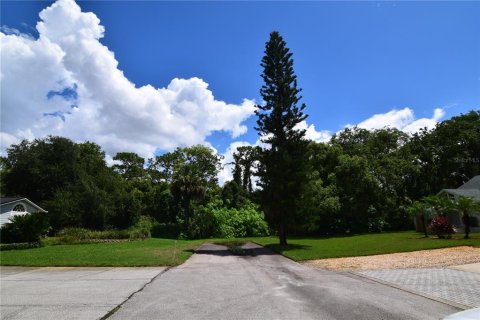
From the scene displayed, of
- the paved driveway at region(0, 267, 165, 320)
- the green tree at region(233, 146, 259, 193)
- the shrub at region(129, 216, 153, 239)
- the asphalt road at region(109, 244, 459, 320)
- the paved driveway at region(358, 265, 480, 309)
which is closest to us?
the asphalt road at region(109, 244, 459, 320)

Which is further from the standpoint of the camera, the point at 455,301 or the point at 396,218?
the point at 396,218

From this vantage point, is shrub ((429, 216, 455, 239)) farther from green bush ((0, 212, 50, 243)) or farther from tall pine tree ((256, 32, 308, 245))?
green bush ((0, 212, 50, 243))

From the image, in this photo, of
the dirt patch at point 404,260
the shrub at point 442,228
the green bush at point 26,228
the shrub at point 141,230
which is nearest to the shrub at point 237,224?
the shrub at point 141,230

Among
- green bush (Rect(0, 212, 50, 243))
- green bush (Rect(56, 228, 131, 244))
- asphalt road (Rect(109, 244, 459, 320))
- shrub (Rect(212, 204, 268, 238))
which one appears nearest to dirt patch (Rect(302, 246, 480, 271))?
asphalt road (Rect(109, 244, 459, 320))

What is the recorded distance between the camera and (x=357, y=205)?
35125 millimetres

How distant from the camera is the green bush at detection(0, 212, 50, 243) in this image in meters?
22.6

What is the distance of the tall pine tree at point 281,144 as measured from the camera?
72.1 feet

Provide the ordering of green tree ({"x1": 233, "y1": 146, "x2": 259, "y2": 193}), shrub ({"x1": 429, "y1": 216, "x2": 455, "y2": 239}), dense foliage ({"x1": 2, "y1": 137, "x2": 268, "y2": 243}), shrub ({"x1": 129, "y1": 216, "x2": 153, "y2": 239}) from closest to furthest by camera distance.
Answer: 1. shrub ({"x1": 429, "y1": 216, "x2": 455, "y2": 239})
2. shrub ({"x1": 129, "y1": 216, "x2": 153, "y2": 239})
3. dense foliage ({"x1": 2, "y1": 137, "x2": 268, "y2": 243})
4. green tree ({"x1": 233, "y1": 146, "x2": 259, "y2": 193})

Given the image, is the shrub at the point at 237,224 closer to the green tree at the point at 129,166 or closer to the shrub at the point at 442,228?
the shrub at the point at 442,228

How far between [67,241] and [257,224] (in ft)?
58.2

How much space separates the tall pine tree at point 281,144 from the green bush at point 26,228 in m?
14.6

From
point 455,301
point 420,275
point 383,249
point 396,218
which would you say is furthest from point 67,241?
point 396,218

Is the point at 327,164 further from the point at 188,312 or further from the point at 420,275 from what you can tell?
the point at 188,312

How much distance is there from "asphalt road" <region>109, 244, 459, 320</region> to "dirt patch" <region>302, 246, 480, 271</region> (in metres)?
1.98
